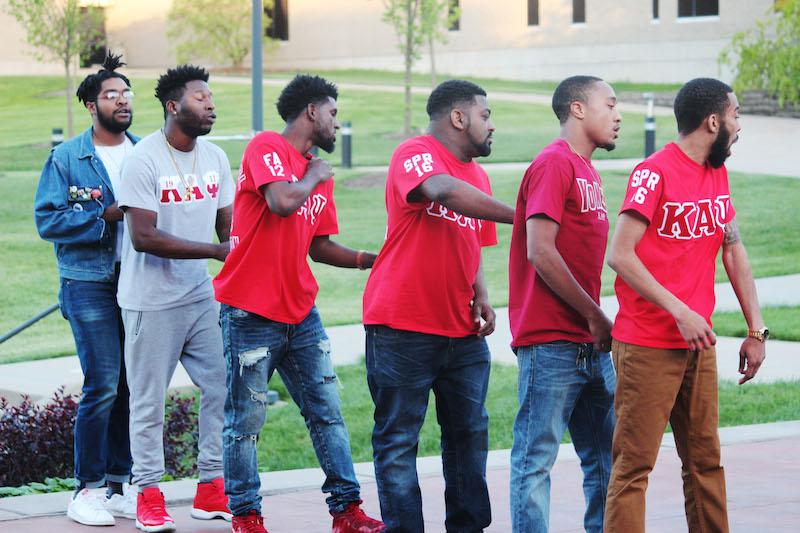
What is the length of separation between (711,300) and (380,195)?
17.8m

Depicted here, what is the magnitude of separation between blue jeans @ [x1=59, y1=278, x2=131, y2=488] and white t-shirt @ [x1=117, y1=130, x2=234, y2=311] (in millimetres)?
166

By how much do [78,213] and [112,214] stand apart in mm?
161

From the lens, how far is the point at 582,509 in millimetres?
6203

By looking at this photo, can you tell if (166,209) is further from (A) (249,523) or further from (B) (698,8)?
(B) (698,8)

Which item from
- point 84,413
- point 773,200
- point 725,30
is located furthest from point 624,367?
point 725,30

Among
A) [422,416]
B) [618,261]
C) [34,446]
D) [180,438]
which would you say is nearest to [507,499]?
[422,416]

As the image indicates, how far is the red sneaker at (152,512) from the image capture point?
5.74m

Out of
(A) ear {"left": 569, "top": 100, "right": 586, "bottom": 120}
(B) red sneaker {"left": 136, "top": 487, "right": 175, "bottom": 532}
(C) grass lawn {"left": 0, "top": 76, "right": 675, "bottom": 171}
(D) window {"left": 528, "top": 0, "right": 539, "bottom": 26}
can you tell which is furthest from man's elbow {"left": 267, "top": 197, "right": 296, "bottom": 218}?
(D) window {"left": 528, "top": 0, "right": 539, "bottom": 26}

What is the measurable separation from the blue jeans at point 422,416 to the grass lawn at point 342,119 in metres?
21.8

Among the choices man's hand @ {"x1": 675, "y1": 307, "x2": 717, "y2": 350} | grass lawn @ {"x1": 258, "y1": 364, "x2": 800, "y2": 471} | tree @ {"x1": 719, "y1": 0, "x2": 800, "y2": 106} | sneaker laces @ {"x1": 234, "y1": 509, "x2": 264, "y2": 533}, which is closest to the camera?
man's hand @ {"x1": 675, "y1": 307, "x2": 717, "y2": 350}

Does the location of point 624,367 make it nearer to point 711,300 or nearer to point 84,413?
point 711,300

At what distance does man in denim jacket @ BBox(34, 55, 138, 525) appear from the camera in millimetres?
6035

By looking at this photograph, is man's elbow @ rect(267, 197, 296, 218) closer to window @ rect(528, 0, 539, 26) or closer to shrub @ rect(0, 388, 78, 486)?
shrub @ rect(0, 388, 78, 486)

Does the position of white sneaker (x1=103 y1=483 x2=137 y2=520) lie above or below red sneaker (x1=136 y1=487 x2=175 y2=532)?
below
